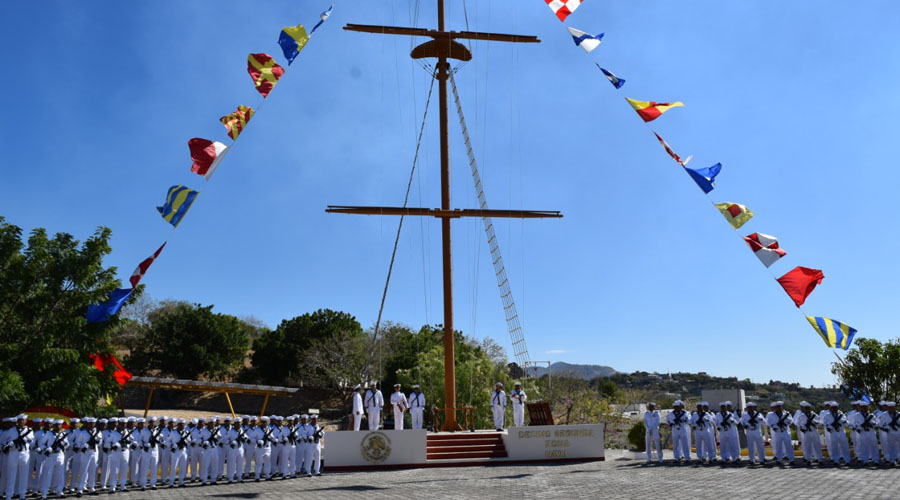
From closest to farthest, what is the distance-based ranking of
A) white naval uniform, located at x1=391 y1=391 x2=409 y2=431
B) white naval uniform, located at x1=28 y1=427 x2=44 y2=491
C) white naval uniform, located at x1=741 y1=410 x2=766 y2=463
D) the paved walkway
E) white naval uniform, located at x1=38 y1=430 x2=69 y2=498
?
the paved walkway
white naval uniform, located at x1=38 y1=430 x2=69 y2=498
white naval uniform, located at x1=28 y1=427 x2=44 y2=491
white naval uniform, located at x1=741 y1=410 x2=766 y2=463
white naval uniform, located at x1=391 y1=391 x2=409 y2=431

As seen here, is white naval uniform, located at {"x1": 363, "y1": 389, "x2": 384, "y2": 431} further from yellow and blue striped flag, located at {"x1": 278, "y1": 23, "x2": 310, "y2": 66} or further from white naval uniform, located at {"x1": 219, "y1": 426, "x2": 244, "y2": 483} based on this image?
yellow and blue striped flag, located at {"x1": 278, "y1": 23, "x2": 310, "y2": 66}

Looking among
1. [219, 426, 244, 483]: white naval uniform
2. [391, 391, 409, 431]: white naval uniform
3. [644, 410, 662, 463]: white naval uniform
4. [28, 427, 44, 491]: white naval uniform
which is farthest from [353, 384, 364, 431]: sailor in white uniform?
[644, 410, 662, 463]: white naval uniform

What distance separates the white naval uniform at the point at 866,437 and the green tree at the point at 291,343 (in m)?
39.3

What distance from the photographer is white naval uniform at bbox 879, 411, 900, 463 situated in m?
15.4

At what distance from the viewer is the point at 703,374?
112 meters

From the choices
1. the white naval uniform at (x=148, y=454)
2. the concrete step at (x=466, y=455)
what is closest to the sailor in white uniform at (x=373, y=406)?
the concrete step at (x=466, y=455)

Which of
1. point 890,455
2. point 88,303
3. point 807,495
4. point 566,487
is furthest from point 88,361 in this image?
point 890,455

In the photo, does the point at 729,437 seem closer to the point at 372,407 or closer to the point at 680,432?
the point at 680,432

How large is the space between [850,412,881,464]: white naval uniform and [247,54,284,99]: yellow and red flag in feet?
53.4

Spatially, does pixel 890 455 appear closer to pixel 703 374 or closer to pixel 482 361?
pixel 482 361

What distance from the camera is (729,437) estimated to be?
16547 mm

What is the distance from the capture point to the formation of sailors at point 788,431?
15594 mm

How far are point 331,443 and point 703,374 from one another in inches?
4238

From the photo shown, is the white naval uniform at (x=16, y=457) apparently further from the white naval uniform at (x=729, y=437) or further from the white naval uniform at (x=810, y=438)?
the white naval uniform at (x=810, y=438)
